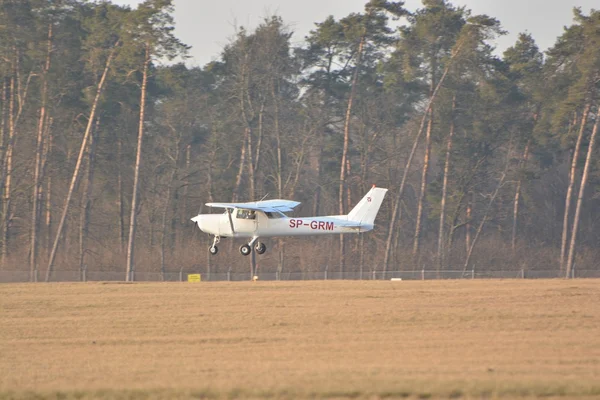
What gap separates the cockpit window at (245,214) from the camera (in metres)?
36.5

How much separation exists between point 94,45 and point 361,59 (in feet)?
61.0

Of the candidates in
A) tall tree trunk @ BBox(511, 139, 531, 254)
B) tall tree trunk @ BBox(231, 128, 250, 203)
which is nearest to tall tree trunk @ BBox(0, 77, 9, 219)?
tall tree trunk @ BBox(231, 128, 250, 203)

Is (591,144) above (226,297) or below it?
above

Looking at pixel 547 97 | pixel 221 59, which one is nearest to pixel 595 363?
pixel 547 97

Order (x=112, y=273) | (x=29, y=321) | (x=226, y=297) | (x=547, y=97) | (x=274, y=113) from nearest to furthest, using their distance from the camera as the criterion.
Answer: (x=29, y=321) → (x=226, y=297) → (x=112, y=273) → (x=547, y=97) → (x=274, y=113)

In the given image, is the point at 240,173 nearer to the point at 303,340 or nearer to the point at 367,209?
the point at 367,209

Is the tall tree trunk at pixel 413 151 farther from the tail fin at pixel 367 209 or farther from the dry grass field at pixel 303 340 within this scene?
the tail fin at pixel 367 209

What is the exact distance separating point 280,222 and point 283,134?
29511 mm

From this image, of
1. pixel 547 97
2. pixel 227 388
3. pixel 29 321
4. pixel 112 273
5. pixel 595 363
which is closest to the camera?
pixel 227 388

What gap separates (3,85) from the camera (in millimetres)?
61688

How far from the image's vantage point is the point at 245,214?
120 ft

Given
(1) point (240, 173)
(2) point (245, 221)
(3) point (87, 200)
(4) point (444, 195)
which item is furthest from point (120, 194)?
(2) point (245, 221)

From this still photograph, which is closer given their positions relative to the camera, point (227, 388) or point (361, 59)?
point (227, 388)

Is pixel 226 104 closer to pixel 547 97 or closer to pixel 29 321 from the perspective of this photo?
pixel 547 97
